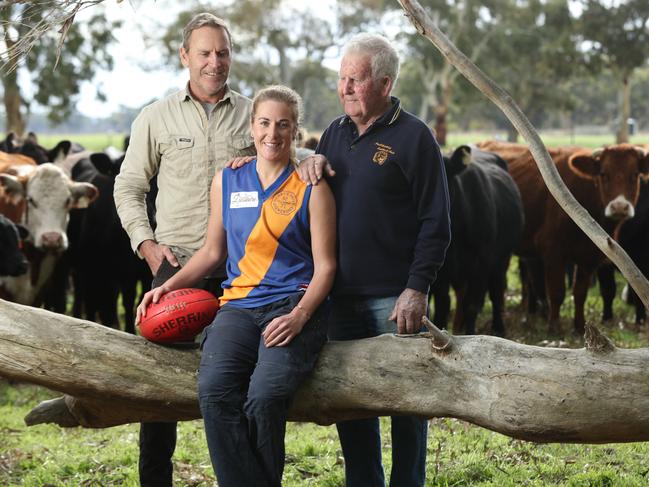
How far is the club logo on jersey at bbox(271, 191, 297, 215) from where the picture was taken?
4.32 metres

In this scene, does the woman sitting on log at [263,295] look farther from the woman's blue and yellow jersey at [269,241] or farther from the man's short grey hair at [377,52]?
the man's short grey hair at [377,52]

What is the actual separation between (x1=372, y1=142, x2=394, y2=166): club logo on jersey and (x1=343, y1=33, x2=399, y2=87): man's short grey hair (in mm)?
296

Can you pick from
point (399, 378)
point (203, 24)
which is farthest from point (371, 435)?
point (203, 24)

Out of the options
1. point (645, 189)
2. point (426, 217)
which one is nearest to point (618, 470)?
point (426, 217)

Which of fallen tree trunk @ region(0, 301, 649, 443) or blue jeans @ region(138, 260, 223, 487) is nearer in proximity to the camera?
fallen tree trunk @ region(0, 301, 649, 443)

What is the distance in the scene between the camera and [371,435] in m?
4.75

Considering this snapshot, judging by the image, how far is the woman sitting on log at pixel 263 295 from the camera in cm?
402

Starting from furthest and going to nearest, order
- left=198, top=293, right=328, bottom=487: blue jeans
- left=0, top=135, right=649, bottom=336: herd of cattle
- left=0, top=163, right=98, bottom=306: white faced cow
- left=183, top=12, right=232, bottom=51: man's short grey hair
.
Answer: left=0, top=135, right=649, bottom=336: herd of cattle → left=0, top=163, right=98, bottom=306: white faced cow → left=183, top=12, right=232, bottom=51: man's short grey hair → left=198, top=293, right=328, bottom=487: blue jeans

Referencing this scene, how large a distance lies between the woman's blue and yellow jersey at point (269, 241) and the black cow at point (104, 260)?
20.3 ft

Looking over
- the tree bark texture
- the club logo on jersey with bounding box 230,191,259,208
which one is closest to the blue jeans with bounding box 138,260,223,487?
the club logo on jersey with bounding box 230,191,259,208

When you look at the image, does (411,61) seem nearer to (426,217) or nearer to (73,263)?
(73,263)

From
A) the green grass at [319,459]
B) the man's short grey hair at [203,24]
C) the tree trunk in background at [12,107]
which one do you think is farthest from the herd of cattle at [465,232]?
the tree trunk in background at [12,107]

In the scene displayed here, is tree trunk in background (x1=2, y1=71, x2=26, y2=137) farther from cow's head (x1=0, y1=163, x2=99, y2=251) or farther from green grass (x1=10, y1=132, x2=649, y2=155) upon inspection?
cow's head (x1=0, y1=163, x2=99, y2=251)

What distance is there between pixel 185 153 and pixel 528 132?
65.3 inches
